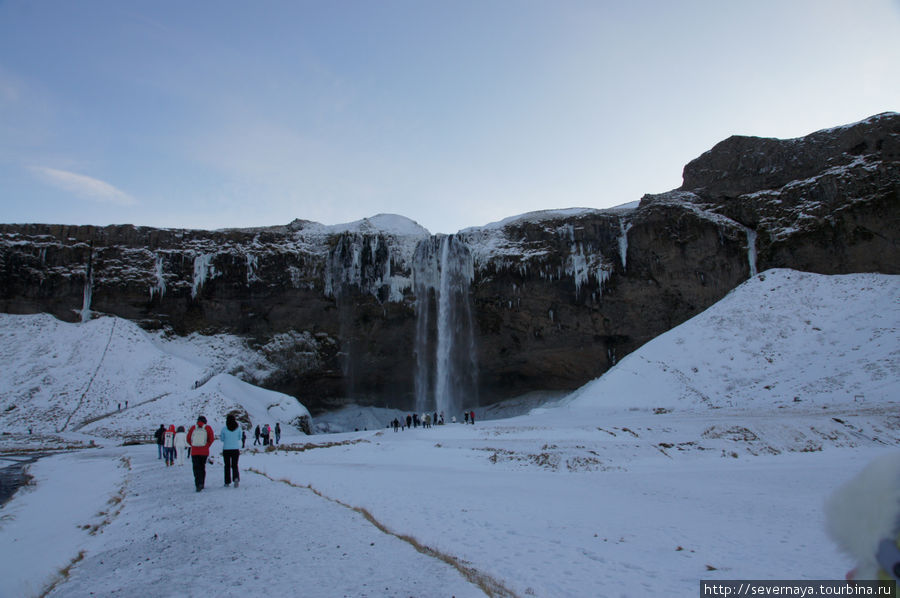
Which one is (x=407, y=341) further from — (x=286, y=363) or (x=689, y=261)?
(x=689, y=261)

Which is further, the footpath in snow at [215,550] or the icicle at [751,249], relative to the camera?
the icicle at [751,249]

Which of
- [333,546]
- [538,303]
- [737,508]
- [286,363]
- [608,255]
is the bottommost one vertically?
[737,508]

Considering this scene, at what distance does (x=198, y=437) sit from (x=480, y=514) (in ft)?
19.9

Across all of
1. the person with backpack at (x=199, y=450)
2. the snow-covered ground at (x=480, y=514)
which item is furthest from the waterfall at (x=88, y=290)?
the person with backpack at (x=199, y=450)

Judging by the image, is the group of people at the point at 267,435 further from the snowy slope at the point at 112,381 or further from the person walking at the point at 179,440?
the person walking at the point at 179,440

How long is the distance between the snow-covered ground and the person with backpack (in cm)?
53

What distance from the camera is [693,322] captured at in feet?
120

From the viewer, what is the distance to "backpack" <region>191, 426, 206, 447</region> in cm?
1040

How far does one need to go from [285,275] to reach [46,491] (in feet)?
121

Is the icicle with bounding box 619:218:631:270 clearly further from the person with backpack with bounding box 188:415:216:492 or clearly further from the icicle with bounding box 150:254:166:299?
the icicle with bounding box 150:254:166:299

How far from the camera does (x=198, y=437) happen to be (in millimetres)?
10516

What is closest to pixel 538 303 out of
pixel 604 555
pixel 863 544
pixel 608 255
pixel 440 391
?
pixel 608 255

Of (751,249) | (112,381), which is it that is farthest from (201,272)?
(751,249)

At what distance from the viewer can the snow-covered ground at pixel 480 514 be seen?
481 centimetres
